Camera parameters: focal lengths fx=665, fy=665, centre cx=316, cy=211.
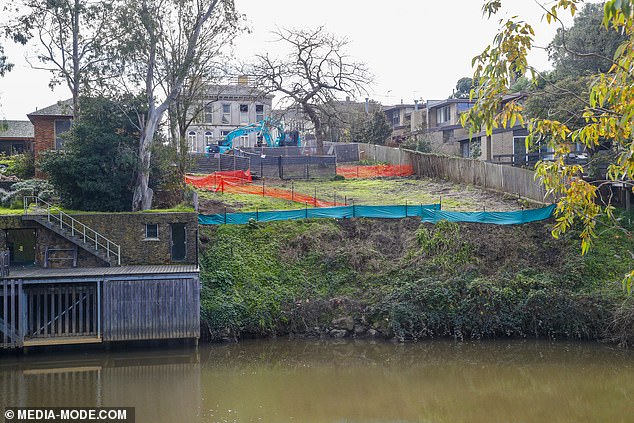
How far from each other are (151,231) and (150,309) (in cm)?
469

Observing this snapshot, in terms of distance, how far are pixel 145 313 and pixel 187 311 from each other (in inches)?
60.0

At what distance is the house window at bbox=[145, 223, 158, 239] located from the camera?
28.2m

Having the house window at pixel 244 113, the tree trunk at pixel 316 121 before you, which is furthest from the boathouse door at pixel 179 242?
the house window at pixel 244 113

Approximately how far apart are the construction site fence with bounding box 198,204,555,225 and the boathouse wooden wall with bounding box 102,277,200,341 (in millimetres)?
7081

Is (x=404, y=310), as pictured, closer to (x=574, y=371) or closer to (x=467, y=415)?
(x=574, y=371)

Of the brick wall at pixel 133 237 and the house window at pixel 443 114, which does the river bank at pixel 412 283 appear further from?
the house window at pixel 443 114

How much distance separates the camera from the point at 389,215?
109 ft

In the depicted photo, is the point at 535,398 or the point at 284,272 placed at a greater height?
the point at 284,272

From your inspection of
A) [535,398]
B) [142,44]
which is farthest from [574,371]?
[142,44]

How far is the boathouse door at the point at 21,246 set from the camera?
1098 inches

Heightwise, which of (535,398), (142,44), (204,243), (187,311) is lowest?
(535,398)

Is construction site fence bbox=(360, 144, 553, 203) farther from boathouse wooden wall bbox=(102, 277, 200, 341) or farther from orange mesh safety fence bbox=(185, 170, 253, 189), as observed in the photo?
boathouse wooden wall bbox=(102, 277, 200, 341)

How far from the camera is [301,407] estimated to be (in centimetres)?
1902

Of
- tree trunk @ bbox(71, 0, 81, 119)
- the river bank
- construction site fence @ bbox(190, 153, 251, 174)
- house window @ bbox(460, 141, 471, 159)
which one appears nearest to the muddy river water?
the river bank
